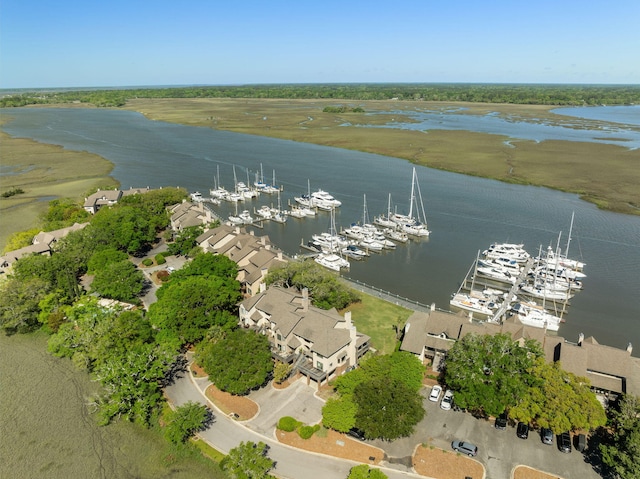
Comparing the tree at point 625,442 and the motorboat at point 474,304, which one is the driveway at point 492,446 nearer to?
the tree at point 625,442

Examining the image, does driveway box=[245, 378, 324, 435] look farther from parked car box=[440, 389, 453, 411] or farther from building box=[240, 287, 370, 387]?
parked car box=[440, 389, 453, 411]

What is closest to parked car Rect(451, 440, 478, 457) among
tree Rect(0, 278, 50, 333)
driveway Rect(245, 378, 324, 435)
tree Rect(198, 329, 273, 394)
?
driveway Rect(245, 378, 324, 435)

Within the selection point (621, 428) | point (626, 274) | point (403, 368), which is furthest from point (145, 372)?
point (626, 274)

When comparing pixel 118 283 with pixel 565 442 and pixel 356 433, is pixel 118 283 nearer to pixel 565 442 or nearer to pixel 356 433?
pixel 356 433

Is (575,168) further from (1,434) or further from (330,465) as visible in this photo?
(1,434)

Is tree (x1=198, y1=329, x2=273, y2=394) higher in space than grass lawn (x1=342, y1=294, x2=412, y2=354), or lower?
higher

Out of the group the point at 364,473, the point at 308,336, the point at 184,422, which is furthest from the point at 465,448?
the point at 184,422
